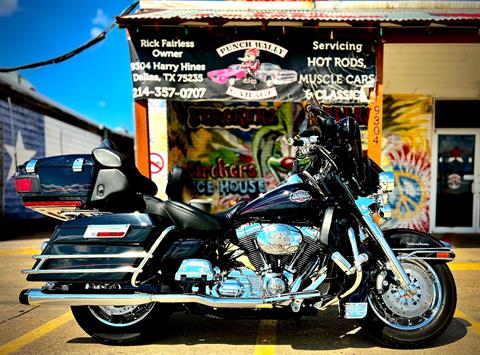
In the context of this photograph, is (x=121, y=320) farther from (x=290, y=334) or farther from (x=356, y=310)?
(x=356, y=310)

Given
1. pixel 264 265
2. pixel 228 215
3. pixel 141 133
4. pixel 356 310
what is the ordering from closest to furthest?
pixel 356 310
pixel 264 265
pixel 228 215
pixel 141 133

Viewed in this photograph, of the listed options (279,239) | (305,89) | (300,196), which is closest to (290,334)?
(279,239)

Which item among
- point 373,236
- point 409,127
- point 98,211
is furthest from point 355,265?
point 409,127

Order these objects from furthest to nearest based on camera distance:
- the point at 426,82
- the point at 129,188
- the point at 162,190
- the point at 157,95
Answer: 1. the point at 426,82
2. the point at 162,190
3. the point at 157,95
4. the point at 129,188

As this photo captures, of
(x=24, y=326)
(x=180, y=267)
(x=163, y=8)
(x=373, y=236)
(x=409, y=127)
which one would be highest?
(x=163, y=8)

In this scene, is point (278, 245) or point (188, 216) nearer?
point (278, 245)

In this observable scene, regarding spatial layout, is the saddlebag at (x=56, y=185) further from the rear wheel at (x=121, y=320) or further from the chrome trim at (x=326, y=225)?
the chrome trim at (x=326, y=225)

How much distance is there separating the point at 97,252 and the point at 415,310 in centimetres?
244

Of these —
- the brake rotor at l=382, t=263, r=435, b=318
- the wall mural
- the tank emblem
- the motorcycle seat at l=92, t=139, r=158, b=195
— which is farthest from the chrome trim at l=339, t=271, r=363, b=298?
the wall mural

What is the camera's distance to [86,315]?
2707 mm

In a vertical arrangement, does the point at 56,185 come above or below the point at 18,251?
above

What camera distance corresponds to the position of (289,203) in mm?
2557

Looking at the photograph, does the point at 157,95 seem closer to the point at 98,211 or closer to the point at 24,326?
the point at 98,211

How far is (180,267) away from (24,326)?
1773mm
